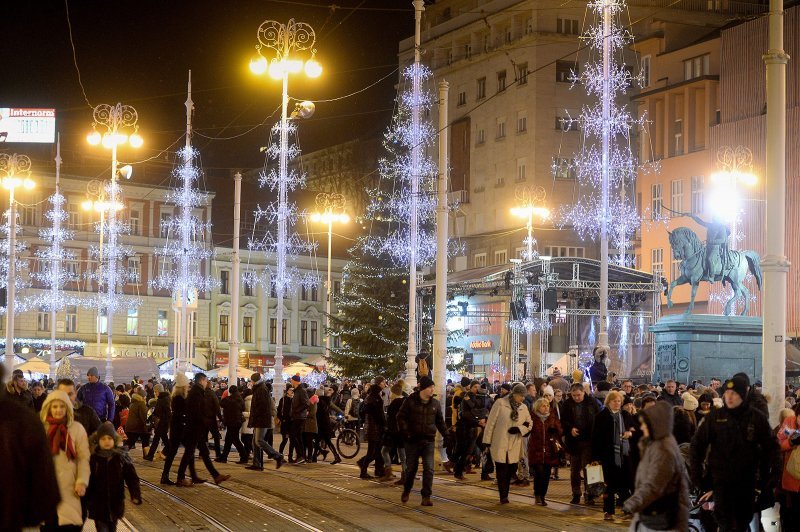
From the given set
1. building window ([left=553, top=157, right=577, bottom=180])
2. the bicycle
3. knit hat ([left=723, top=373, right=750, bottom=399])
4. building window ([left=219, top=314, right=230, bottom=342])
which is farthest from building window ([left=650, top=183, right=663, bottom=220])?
knit hat ([left=723, top=373, right=750, bottom=399])

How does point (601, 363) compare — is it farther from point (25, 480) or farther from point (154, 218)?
point (154, 218)

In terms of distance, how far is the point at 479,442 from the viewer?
2441 cm

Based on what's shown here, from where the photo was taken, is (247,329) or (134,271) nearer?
(134,271)

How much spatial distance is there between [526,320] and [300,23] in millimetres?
12713

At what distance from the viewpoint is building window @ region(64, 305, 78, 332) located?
81537 millimetres

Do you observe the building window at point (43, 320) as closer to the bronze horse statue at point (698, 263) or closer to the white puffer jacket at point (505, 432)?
the bronze horse statue at point (698, 263)

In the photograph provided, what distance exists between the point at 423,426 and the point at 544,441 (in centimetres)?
183

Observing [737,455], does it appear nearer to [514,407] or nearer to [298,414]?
[514,407]

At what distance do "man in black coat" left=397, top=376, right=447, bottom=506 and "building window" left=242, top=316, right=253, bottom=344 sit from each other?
72.0 metres

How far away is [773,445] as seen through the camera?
37.5 ft

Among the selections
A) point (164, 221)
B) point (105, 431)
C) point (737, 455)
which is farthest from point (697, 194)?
point (105, 431)

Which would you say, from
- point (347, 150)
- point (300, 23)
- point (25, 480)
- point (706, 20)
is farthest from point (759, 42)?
point (25, 480)

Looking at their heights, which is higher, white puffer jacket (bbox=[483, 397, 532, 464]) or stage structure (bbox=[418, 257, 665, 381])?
stage structure (bbox=[418, 257, 665, 381])

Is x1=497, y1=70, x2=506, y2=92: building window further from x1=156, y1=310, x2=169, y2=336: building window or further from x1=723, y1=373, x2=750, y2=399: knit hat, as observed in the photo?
x1=723, y1=373, x2=750, y2=399: knit hat
